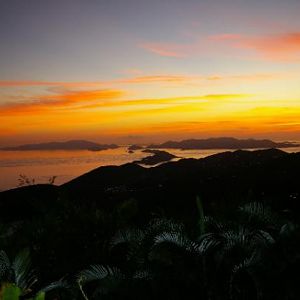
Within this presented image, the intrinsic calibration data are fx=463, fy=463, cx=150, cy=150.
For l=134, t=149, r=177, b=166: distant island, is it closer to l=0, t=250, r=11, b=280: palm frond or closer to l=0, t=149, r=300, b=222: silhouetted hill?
l=0, t=149, r=300, b=222: silhouetted hill

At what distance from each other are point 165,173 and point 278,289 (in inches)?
2620

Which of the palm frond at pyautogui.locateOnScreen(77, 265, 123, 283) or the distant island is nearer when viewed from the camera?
the palm frond at pyautogui.locateOnScreen(77, 265, 123, 283)

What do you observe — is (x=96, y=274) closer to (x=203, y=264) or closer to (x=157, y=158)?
(x=203, y=264)

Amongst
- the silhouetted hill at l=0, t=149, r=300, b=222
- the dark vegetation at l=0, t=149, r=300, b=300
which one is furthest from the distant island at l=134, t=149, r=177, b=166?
the dark vegetation at l=0, t=149, r=300, b=300

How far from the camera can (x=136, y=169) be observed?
3504 inches

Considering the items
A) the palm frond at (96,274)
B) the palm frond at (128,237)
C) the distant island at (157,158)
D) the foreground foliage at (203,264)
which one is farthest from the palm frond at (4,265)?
the distant island at (157,158)

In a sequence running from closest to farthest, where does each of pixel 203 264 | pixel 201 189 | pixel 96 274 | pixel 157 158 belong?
pixel 203 264 → pixel 96 274 → pixel 201 189 → pixel 157 158

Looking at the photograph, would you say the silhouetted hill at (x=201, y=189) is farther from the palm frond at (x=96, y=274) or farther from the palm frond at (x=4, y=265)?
the palm frond at (x=4, y=265)

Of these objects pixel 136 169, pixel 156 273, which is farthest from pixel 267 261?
pixel 136 169

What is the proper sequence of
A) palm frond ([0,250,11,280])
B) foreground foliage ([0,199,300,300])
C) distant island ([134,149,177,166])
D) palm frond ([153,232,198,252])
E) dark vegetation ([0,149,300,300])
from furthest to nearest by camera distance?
distant island ([134,149,177,166]) → palm frond ([0,250,11,280]) → palm frond ([153,232,198,252]) → dark vegetation ([0,149,300,300]) → foreground foliage ([0,199,300,300])

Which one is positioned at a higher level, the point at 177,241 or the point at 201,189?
the point at 177,241

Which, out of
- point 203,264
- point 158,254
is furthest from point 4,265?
point 203,264

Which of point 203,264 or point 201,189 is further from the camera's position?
point 201,189

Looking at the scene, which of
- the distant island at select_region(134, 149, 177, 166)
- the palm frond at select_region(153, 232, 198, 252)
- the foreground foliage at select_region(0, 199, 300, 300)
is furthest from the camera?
the distant island at select_region(134, 149, 177, 166)
